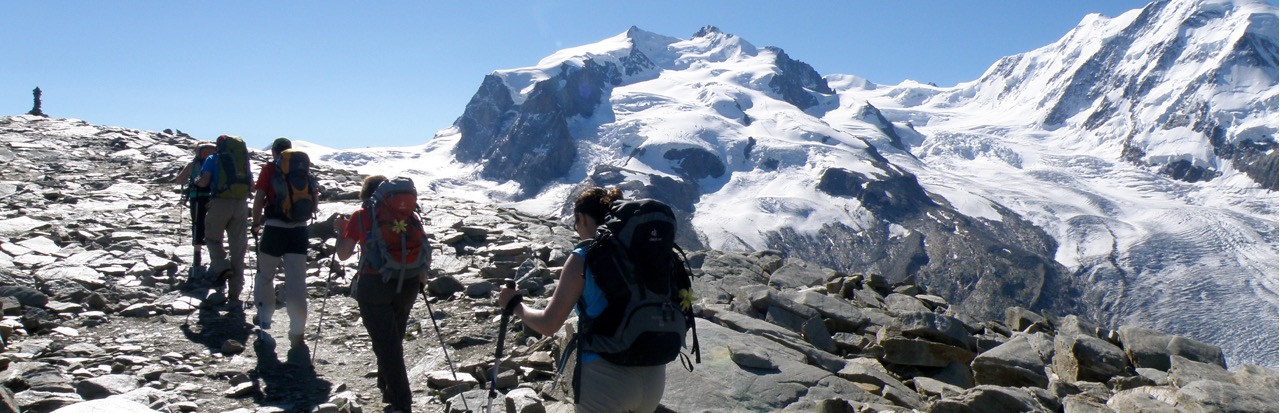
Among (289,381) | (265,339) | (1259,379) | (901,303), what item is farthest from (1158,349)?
(265,339)

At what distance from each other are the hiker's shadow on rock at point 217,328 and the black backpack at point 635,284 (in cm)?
670

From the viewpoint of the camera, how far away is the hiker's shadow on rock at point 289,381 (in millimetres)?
8406

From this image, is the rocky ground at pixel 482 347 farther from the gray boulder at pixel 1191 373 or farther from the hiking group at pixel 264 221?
the hiking group at pixel 264 221

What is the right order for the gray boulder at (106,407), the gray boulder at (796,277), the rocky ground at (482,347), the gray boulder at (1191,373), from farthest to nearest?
1. the gray boulder at (796,277)
2. the gray boulder at (1191,373)
3. the rocky ground at (482,347)
4. the gray boulder at (106,407)

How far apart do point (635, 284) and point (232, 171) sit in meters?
8.76

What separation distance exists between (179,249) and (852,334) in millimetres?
11636

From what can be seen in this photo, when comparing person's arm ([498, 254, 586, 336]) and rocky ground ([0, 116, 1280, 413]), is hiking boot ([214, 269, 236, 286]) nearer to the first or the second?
rocky ground ([0, 116, 1280, 413])

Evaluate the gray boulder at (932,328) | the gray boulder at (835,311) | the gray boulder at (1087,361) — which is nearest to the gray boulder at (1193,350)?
the gray boulder at (1087,361)

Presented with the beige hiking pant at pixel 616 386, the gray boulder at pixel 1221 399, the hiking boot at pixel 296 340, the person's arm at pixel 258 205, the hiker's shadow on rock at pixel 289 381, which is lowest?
the hiker's shadow on rock at pixel 289 381

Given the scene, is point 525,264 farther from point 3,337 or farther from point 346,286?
point 3,337

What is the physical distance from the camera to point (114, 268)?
13.1 metres

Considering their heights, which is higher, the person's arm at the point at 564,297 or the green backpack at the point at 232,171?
the green backpack at the point at 232,171

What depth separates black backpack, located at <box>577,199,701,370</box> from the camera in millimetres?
5164

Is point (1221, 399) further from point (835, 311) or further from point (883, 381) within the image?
point (835, 311)
